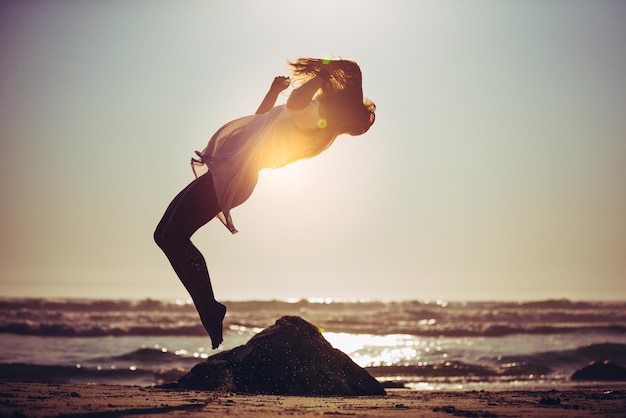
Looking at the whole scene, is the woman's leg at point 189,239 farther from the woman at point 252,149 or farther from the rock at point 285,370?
the rock at point 285,370

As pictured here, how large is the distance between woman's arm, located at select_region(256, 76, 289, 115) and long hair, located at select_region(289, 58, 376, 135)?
0.19 meters

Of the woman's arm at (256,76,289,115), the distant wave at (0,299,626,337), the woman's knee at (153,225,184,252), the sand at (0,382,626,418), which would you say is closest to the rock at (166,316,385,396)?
the sand at (0,382,626,418)

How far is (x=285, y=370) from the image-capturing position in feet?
26.0

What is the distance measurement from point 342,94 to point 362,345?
17.5m

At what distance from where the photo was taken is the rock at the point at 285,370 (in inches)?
304

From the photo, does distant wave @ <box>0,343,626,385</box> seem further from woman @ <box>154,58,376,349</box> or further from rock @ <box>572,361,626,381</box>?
woman @ <box>154,58,376,349</box>

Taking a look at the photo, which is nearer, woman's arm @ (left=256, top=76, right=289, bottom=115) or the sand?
the sand

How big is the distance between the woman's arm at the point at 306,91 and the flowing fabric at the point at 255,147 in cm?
6

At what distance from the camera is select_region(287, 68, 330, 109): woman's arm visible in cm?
479

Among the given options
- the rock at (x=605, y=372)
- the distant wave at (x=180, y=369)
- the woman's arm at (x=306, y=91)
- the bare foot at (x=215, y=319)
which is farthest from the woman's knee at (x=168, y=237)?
the rock at (x=605, y=372)

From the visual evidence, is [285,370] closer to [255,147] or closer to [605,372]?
[255,147]

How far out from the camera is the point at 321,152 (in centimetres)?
525

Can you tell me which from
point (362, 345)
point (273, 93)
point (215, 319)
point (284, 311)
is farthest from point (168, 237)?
point (284, 311)

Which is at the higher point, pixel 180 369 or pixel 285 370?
pixel 285 370
